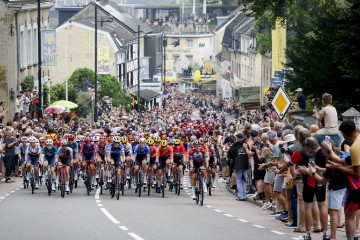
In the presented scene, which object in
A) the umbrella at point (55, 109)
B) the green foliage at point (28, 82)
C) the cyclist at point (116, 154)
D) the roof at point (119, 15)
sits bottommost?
the cyclist at point (116, 154)

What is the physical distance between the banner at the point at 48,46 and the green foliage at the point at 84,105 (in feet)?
40.4

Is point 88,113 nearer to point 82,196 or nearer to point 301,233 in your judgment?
point 82,196

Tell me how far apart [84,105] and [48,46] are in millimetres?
13393

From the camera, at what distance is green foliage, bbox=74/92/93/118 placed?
71375mm

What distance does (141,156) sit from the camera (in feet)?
108

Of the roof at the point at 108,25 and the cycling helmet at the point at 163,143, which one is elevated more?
the roof at the point at 108,25

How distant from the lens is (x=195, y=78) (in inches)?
6826

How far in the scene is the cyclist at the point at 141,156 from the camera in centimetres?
3281

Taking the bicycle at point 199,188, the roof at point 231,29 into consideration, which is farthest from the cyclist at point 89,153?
the roof at point 231,29

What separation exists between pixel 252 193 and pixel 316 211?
11.0 metres

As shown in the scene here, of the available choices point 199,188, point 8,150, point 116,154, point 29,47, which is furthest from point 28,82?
point 199,188

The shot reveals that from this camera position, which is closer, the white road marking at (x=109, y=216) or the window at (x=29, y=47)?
the white road marking at (x=109, y=216)

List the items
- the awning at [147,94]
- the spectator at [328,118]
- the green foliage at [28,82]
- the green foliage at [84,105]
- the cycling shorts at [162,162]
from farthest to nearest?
the awning at [147,94], the green foliage at [84,105], the green foliage at [28,82], the cycling shorts at [162,162], the spectator at [328,118]

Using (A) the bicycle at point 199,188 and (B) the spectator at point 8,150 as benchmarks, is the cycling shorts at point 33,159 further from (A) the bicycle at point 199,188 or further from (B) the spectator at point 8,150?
(A) the bicycle at point 199,188
